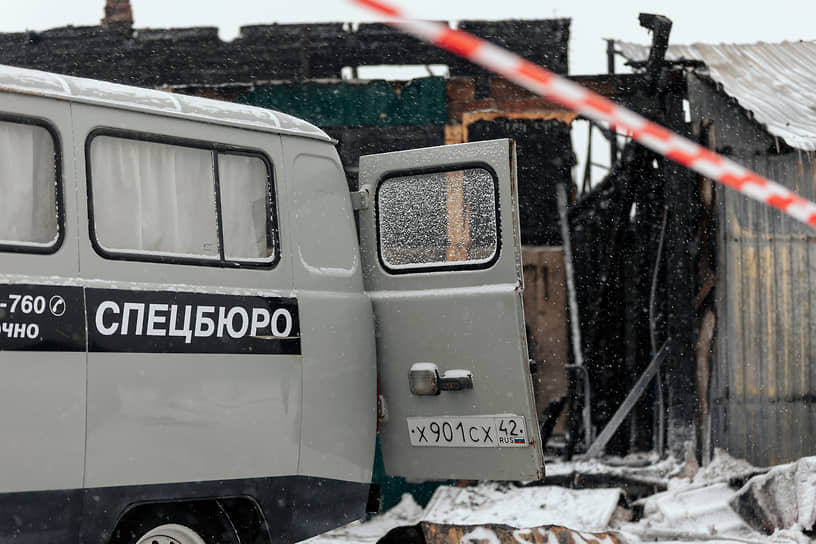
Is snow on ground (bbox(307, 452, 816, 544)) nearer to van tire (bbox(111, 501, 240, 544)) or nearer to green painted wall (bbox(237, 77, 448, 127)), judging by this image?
van tire (bbox(111, 501, 240, 544))

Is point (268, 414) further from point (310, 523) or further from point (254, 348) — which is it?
point (310, 523)

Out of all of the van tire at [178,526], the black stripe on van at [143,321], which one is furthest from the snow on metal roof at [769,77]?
the van tire at [178,526]

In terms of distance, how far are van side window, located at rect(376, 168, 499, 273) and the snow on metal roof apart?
4.75 m

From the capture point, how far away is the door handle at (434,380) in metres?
5.68

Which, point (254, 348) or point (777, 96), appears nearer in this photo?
point (254, 348)

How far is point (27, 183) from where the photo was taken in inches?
Answer: 184

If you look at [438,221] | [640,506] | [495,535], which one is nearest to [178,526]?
[495,535]

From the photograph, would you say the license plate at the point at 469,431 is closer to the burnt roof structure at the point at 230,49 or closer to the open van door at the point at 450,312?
the open van door at the point at 450,312

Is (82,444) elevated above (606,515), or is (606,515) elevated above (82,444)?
(82,444)

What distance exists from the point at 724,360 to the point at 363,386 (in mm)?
5168

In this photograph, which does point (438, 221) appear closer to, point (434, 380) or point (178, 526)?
point (434, 380)

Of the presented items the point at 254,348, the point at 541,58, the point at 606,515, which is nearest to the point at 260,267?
the point at 254,348

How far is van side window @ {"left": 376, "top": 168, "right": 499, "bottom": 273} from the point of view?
569 centimetres

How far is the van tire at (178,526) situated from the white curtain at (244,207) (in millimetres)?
1187
